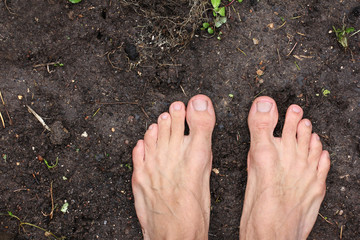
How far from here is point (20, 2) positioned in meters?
1.80

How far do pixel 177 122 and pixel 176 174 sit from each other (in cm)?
36

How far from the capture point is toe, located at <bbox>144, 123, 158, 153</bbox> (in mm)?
1900

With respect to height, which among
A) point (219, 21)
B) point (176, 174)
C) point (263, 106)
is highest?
point (219, 21)

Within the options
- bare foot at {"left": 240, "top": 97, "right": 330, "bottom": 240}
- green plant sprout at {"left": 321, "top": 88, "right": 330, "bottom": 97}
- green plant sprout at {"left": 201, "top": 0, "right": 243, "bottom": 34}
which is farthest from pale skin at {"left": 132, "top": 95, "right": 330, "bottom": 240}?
green plant sprout at {"left": 201, "top": 0, "right": 243, "bottom": 34}

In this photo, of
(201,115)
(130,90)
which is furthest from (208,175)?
(130,90)

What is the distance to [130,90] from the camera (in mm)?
1874

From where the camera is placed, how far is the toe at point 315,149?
6.27ft

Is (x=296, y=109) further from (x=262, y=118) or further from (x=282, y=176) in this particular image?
(x=282, y=176)

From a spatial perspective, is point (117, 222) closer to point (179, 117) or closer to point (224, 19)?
point (179, 117)

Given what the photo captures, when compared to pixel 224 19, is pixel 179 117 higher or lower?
lower

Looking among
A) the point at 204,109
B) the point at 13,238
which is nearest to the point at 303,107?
the point at 204,109

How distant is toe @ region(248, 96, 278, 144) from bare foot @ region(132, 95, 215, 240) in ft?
0.88

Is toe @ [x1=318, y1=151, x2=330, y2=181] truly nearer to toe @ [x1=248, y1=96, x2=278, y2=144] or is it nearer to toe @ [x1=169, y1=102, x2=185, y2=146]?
toe @ [x1=248, y1=96, x2=278, y2=144]

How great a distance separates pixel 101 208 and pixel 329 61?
182cm
